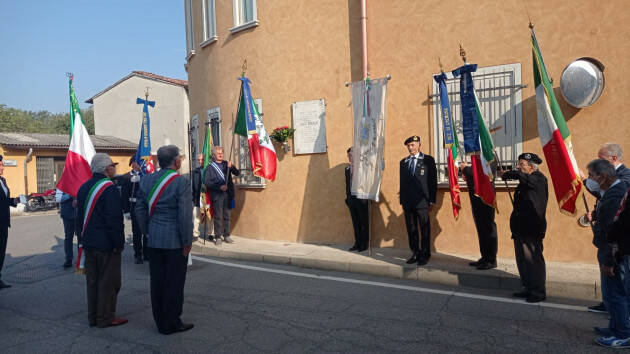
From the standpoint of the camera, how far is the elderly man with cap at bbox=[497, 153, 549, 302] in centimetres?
533

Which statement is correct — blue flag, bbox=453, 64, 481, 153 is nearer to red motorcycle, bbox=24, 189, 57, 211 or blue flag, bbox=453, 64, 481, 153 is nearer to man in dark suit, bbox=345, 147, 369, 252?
man in dark suit, bbox=345, 147, 369, 252

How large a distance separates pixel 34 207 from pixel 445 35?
21.8 m

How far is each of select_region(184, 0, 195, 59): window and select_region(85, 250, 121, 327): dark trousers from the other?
8.46 metres

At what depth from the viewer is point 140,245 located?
27.7 feet

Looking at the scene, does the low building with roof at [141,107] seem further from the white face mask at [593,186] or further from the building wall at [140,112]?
the white face mask at [593,186]

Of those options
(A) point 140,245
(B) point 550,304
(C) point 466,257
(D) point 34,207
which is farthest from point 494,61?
(D) point 34,207

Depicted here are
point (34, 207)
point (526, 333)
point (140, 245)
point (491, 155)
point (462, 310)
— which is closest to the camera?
point (526, 333)

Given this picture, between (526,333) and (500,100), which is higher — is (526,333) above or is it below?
below

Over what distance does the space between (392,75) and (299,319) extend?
16.4 ft

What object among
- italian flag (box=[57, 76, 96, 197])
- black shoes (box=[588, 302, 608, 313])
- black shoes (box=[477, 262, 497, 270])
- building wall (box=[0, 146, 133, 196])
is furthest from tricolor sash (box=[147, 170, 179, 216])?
building wall (box=[0, 146, 133, 196])

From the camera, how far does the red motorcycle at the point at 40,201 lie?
→ 2223 cm

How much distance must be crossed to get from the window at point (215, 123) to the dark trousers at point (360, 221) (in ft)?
13.9

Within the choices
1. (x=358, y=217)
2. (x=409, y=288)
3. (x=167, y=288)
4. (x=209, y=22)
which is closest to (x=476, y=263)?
(x=409, y=288)

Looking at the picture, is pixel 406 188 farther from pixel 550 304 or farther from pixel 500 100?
pixel 550 304
